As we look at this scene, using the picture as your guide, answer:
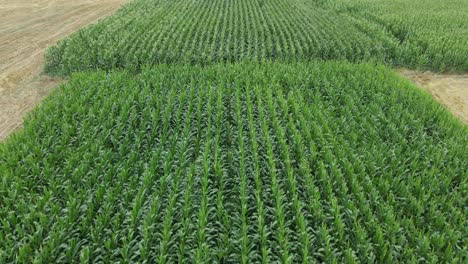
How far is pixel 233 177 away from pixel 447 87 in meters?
9.56

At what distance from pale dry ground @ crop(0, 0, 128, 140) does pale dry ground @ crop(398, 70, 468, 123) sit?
40.4ft

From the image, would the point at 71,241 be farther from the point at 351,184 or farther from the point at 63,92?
the point at 63,92

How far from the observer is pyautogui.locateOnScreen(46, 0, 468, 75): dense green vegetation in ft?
Answer: 42.2

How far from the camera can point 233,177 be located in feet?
20.9

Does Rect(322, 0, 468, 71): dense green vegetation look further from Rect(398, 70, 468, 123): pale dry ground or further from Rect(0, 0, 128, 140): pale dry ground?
Rect(0, 0, 128, 140): pale dry ground

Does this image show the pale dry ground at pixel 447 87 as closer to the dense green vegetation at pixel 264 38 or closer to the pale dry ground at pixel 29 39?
the dense green vegetation at pixel 264 38

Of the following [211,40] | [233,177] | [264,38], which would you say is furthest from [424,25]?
[233,177]

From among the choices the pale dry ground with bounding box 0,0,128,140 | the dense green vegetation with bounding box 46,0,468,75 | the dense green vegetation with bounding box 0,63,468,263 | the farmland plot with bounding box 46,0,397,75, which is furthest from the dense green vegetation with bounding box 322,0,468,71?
the pale dry ground with bounding box 0,0,128,140

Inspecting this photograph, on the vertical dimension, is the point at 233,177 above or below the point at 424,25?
above

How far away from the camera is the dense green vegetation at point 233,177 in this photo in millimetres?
4816

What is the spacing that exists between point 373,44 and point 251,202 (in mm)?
11132

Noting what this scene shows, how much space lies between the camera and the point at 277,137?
7422 mm

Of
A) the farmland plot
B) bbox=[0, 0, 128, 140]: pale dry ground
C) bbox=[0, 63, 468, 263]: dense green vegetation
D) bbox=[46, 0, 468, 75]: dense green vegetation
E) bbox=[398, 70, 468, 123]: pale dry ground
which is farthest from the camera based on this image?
bbox=[46, 0, 468, 75]: dense green vegetation

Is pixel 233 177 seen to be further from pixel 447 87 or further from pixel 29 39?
pixel 29 39
